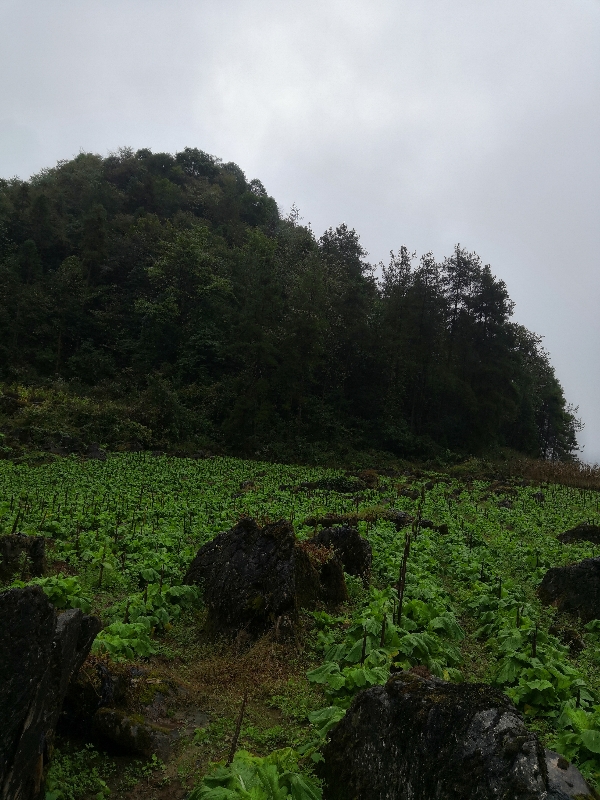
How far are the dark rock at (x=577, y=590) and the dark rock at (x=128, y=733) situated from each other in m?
7.39

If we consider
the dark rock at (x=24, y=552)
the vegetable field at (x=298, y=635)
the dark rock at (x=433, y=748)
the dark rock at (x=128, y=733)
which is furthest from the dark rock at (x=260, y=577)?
the dark rock at (x=433, y=748)

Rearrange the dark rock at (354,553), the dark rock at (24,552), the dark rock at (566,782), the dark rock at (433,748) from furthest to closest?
the dark rock at (354,553)
the dark rock at (24,552)
the dark rock at (566,782)
the dark rock at (433,748)

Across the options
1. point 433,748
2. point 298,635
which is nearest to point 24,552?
point 298,635

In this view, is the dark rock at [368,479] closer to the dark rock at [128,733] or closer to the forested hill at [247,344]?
the forested hill at [247,344]

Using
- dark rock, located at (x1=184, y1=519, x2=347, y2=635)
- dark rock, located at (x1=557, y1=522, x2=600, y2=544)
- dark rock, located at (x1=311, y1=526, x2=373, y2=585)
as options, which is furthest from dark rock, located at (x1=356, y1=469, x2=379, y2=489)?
dark rock, located at (x1=184, y1=519, x2=347, y2=635)

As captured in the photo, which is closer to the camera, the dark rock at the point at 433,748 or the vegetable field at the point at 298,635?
the dark rock at the point at 433,748

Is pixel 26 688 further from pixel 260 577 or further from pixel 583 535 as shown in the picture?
pixel 583 535

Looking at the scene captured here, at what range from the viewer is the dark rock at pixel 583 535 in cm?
1480

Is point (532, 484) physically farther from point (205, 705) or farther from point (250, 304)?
point (205, 705)

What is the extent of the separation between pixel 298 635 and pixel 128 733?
3.08 meters

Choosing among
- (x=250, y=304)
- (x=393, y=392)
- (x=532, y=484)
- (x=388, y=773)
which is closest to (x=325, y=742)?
(x=388, y=773)

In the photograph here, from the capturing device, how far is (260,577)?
7.82m

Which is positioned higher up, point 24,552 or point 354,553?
point 354,553

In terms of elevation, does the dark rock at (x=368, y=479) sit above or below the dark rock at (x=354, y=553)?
above
